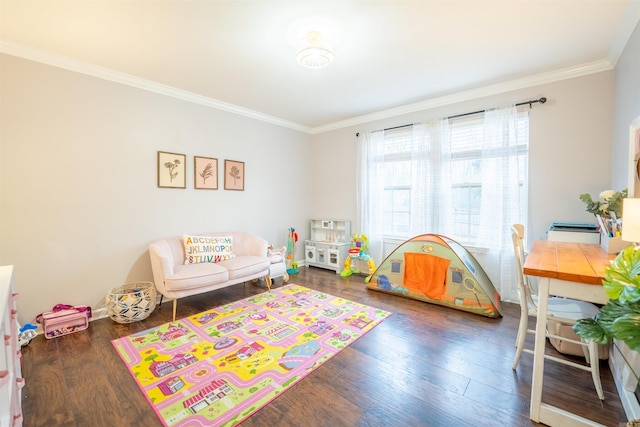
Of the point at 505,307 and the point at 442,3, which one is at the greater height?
the point at 442,3

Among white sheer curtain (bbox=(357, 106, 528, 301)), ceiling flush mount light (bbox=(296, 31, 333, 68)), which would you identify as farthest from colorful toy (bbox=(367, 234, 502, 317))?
ceiling flush mount light (bbox=(296, 31, 333, 68))

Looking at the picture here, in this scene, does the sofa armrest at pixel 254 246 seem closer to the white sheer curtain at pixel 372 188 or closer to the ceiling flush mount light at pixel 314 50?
the white sheer curtain at pixel 372 188

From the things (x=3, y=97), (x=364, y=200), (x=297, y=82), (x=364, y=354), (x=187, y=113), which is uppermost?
(x=297, y=82)

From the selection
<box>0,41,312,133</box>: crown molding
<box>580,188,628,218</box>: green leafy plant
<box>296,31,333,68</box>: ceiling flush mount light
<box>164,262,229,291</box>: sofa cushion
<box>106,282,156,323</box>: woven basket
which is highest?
<box>0,41,312,133</box>: crown molding

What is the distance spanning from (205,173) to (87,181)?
4.11 ft

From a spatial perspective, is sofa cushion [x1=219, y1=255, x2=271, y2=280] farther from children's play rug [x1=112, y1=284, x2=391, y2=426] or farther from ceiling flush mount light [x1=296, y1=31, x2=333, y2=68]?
ceiling flush mount light [x1=296, y1=31, x2=333, y2=68]

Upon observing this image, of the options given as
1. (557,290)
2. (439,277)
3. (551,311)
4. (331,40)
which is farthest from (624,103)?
(331,40)

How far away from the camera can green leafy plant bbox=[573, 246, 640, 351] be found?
926 millimetres

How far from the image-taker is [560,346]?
2092mm

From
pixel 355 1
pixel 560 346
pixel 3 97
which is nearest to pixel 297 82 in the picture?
pixel 355 1

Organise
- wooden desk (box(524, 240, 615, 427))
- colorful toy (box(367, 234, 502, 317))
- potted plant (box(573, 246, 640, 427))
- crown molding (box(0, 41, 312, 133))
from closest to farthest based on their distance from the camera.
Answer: potted plant (box(573, 246, 640, 427)) → wooden desk (box(524, 240, 615, 427)) → crown molding (box(0, 41, 312, 133)) → colorful toy (box(367, 234, 502, 317))

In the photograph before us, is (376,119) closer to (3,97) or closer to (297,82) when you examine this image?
(297,82)

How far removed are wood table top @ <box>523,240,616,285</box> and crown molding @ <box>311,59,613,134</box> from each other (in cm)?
186

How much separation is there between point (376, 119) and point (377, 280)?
2519 mm
